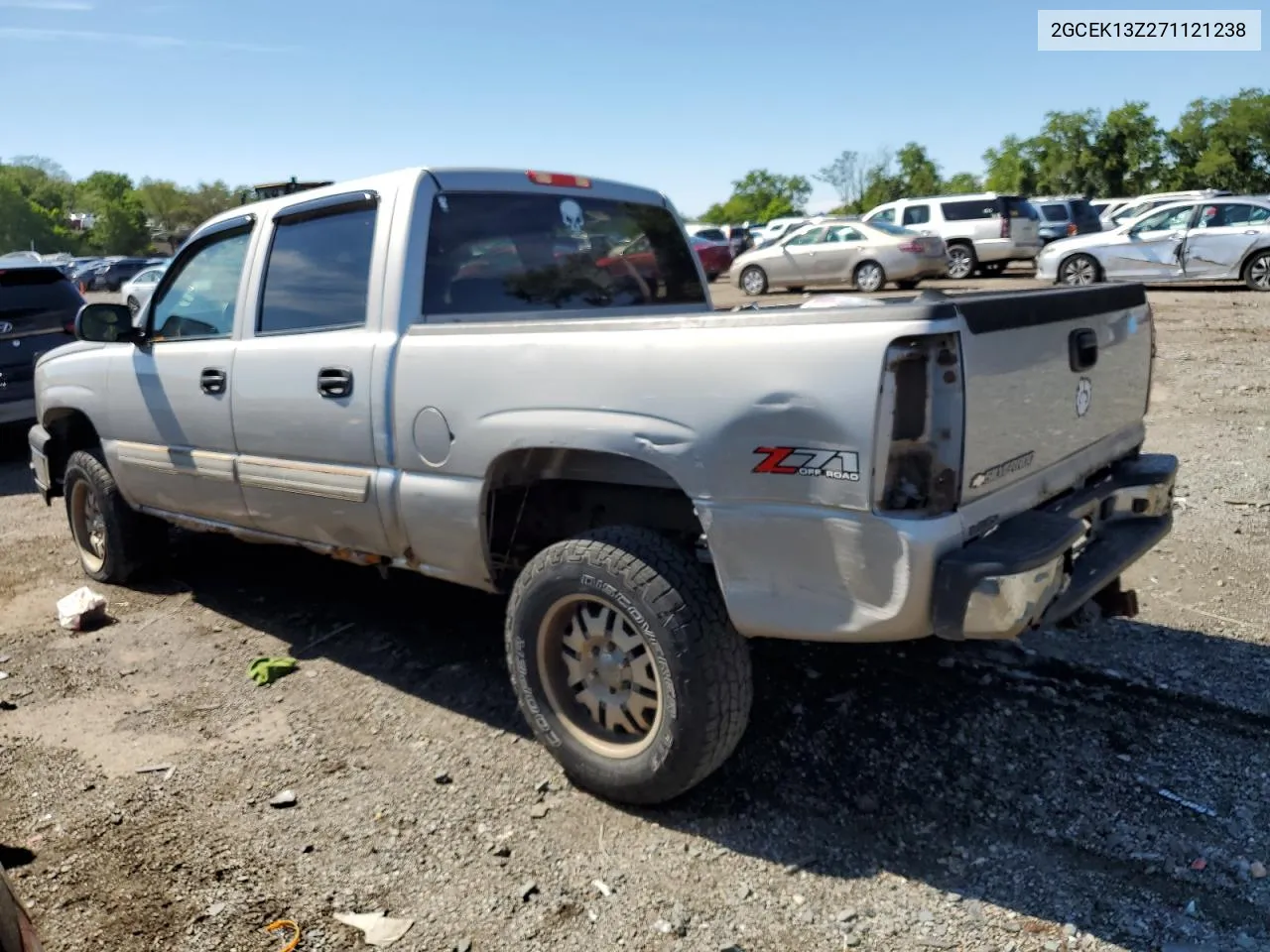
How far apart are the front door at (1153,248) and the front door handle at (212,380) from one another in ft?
52.3

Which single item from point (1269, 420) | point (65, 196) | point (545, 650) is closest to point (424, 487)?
point (545, 650)

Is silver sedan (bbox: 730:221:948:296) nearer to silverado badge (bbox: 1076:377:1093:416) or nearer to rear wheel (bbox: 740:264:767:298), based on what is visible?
rear wheel (bbox: 740:264:767:298)

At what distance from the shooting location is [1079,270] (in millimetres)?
17453

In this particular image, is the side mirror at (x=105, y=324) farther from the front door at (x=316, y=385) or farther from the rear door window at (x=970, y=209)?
the rear door window at (x=970, y=209)

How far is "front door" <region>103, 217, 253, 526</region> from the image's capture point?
452cm

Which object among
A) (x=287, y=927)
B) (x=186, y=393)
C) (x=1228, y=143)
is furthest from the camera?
(x=1228, y=143)

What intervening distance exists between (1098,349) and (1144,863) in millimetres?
1548

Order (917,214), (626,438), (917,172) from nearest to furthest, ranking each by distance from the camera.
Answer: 1. (626,438)
2. (917,214)
3. (917,172)

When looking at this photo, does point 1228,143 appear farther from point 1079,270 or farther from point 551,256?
point 551,256

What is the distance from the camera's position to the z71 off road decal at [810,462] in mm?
2572

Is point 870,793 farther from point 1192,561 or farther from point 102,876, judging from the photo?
point 1192,561

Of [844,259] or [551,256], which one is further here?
[844,259]

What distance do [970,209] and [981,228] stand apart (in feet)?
1.92

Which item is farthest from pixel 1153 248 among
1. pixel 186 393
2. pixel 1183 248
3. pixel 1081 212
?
pixel 186 393
